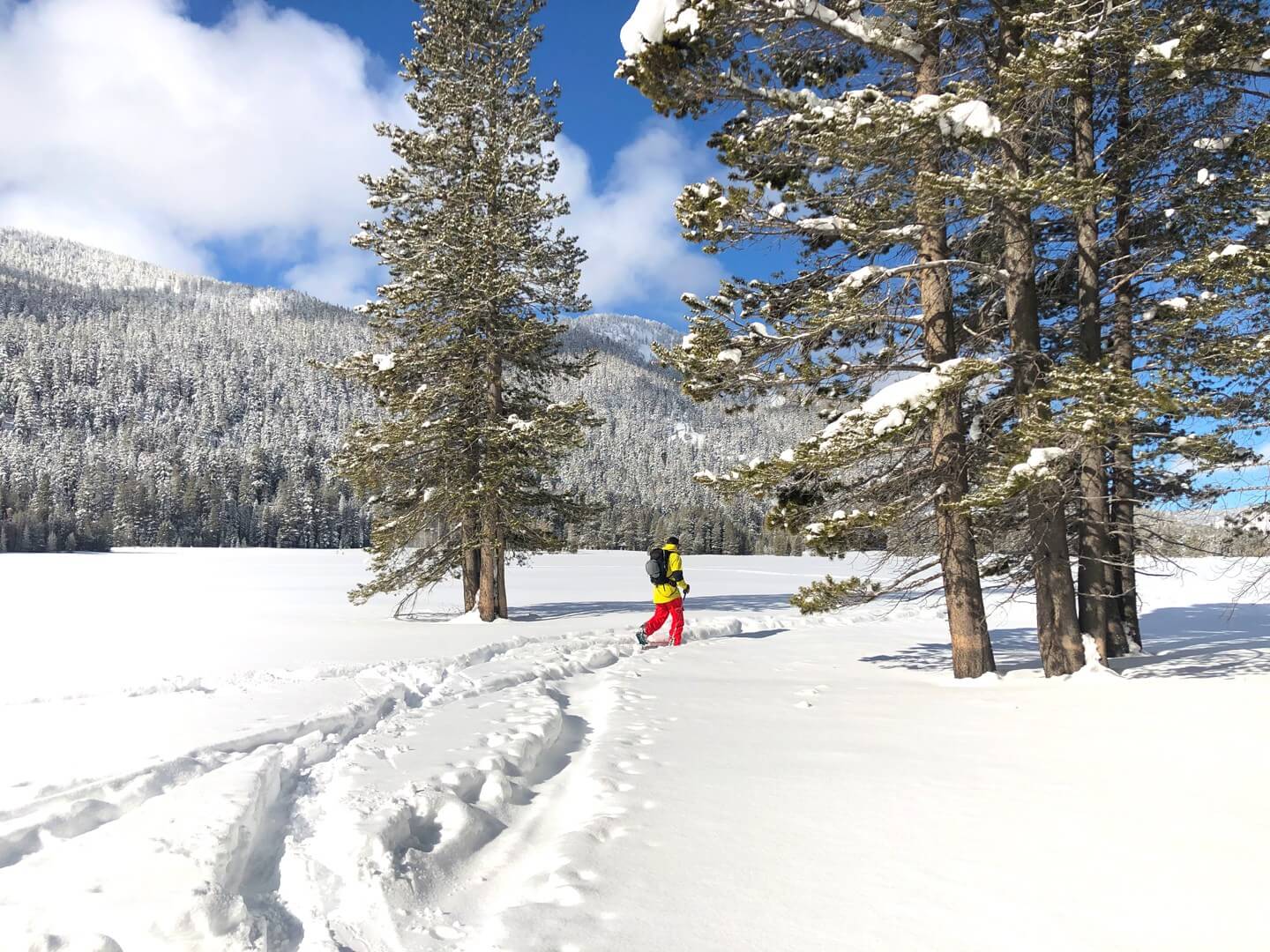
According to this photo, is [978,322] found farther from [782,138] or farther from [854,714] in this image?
[854,714]

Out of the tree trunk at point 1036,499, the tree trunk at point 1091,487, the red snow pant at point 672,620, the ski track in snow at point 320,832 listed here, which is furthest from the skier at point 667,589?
the ski track in snow at point 320,832

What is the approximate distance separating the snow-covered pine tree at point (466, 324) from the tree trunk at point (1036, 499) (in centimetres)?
859

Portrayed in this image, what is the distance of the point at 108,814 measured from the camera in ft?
12.0

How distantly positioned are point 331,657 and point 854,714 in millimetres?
7003

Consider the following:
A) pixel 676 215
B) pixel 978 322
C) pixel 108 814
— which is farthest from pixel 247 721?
pixel 978 322

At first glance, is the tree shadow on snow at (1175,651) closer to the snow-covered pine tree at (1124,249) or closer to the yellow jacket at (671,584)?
the snow-covered pine tree at (1124,249)

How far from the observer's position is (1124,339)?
9.79 meters

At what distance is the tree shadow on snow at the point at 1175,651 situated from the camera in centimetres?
894

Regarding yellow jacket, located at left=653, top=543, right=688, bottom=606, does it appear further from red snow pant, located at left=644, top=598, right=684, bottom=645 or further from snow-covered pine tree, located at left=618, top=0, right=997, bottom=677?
snow-covered pine tree, located at left=618, top=0, right=997, bottom=677

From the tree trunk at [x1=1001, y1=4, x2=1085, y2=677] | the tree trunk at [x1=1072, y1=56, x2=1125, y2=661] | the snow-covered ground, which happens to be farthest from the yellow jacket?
the tree trunk at [x1=1072, y1=56, x2=1125, y2=661]

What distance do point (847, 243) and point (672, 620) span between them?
659 cm

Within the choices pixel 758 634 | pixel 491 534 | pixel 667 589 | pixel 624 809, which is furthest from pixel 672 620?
pixel 624 809

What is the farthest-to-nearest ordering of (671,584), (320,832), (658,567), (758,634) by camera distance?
(758,634)
(671,584)
(658,567)
(320,832)

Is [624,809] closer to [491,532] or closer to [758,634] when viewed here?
[758,634]
